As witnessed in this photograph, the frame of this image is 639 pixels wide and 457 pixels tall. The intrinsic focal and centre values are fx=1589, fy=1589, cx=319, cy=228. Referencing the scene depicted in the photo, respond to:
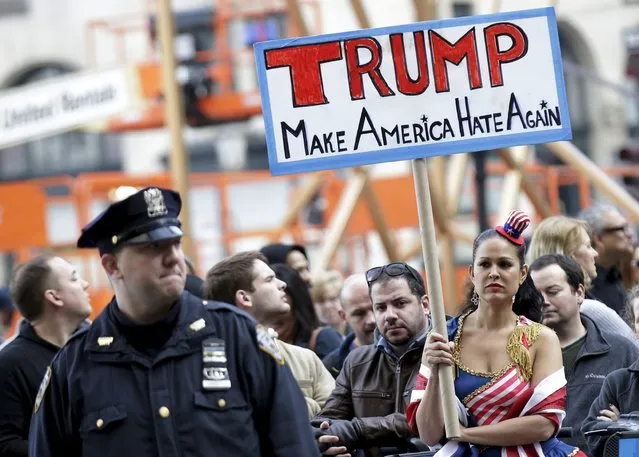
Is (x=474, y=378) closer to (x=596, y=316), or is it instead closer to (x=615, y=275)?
(x=596, y=316)

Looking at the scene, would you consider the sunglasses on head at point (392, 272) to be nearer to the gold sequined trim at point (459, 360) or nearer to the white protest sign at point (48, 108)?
the gold sequined trim at point (459, 360)

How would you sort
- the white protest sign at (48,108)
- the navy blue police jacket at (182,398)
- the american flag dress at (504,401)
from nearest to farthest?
the navy blue police jacket at (182,398) → the american flag dress at (504,401) → the white protest sign at (48,108)

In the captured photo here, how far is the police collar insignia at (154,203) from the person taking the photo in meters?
4.68

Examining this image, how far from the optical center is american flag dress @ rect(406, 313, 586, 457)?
217 inches

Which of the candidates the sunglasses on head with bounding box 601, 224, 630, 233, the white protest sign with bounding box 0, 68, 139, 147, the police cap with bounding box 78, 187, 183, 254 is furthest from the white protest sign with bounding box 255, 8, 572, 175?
the white protest sign with bounding box 0, 68, 139, 147

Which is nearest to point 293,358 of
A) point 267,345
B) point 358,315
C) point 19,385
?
point 358,315

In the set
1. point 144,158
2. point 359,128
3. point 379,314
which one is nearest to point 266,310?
point 379,314

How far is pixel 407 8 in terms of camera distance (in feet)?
71.4

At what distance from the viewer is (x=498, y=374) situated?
5539 mm

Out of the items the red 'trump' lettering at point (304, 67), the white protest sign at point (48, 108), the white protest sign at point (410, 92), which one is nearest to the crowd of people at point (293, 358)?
the white protest sign at point (410, 92)

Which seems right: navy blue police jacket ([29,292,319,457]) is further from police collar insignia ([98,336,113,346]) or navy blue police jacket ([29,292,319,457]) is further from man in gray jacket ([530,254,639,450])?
man in gray jacket ([530,254,639,450])

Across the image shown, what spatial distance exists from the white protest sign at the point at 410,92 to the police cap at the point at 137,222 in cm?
99

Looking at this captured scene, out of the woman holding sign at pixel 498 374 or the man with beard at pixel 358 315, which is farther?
the man with beard at pixel 358 315

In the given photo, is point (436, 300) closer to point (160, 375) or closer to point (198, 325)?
point (198, 325)
